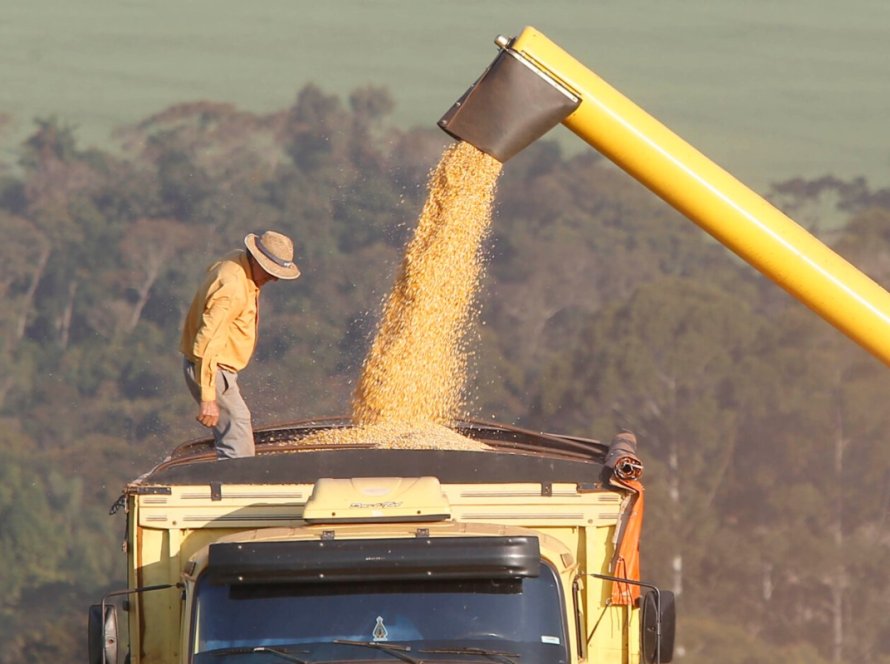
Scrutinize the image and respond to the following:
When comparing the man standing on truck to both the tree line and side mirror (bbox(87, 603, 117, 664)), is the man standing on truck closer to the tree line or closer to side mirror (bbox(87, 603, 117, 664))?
side mirror (bbox(87, 603, 117, 664))

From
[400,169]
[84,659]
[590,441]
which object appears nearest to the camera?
[590,441]

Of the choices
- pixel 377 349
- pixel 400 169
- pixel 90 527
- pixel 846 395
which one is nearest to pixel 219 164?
pixel 400 169

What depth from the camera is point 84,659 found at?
83.6 ft

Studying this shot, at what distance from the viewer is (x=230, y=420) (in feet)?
31.4

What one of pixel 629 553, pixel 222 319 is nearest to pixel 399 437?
pixel 222 319

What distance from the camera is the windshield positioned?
22.3 feet

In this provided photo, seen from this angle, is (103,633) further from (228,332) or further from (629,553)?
(228,332)

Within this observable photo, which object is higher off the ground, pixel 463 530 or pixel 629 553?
pixel 463 530

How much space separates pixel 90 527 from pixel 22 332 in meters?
7.48

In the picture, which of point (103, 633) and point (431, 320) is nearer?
point (103, 633)

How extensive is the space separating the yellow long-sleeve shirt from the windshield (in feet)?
8.43

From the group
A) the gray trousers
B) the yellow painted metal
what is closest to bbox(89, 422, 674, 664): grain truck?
the gray trousers

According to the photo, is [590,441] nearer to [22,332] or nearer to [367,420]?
[367,420]

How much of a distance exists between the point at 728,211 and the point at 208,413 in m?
3.11
